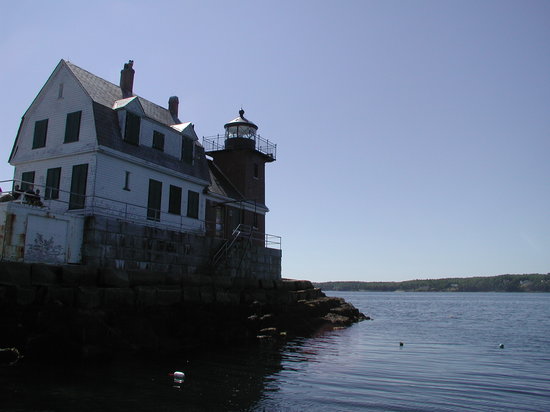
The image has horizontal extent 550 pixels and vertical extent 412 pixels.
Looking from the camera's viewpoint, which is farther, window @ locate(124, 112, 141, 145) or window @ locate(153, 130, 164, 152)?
window @ locate(153, 130, 164, 152)

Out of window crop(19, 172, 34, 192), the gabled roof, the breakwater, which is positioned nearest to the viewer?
the breakwater

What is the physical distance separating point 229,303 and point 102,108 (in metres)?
12.2

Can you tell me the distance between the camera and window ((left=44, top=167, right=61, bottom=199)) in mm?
23797

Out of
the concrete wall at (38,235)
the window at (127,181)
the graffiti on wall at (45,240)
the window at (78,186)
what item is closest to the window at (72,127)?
the window at (78,186)

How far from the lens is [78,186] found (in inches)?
909

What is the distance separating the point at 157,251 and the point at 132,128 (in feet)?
22.7

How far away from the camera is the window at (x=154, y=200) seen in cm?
2587

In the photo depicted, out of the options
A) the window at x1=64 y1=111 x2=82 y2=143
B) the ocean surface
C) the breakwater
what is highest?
the window at x1=64 y1=111 x2=82 y2=143

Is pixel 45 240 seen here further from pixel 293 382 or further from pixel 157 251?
pixel 293 382

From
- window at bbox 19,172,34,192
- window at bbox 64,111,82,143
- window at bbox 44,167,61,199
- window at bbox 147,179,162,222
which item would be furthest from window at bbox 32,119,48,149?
window at bbox 147,179,162,222

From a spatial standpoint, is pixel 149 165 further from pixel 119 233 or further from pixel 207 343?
pixel 207 343

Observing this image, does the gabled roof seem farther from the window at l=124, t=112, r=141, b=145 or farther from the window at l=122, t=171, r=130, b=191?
the window at l=122, t=171, r=130, b=191

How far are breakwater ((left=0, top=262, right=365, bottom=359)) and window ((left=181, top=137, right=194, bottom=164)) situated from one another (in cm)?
804

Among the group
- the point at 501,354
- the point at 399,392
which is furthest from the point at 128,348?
the point at 501,354
